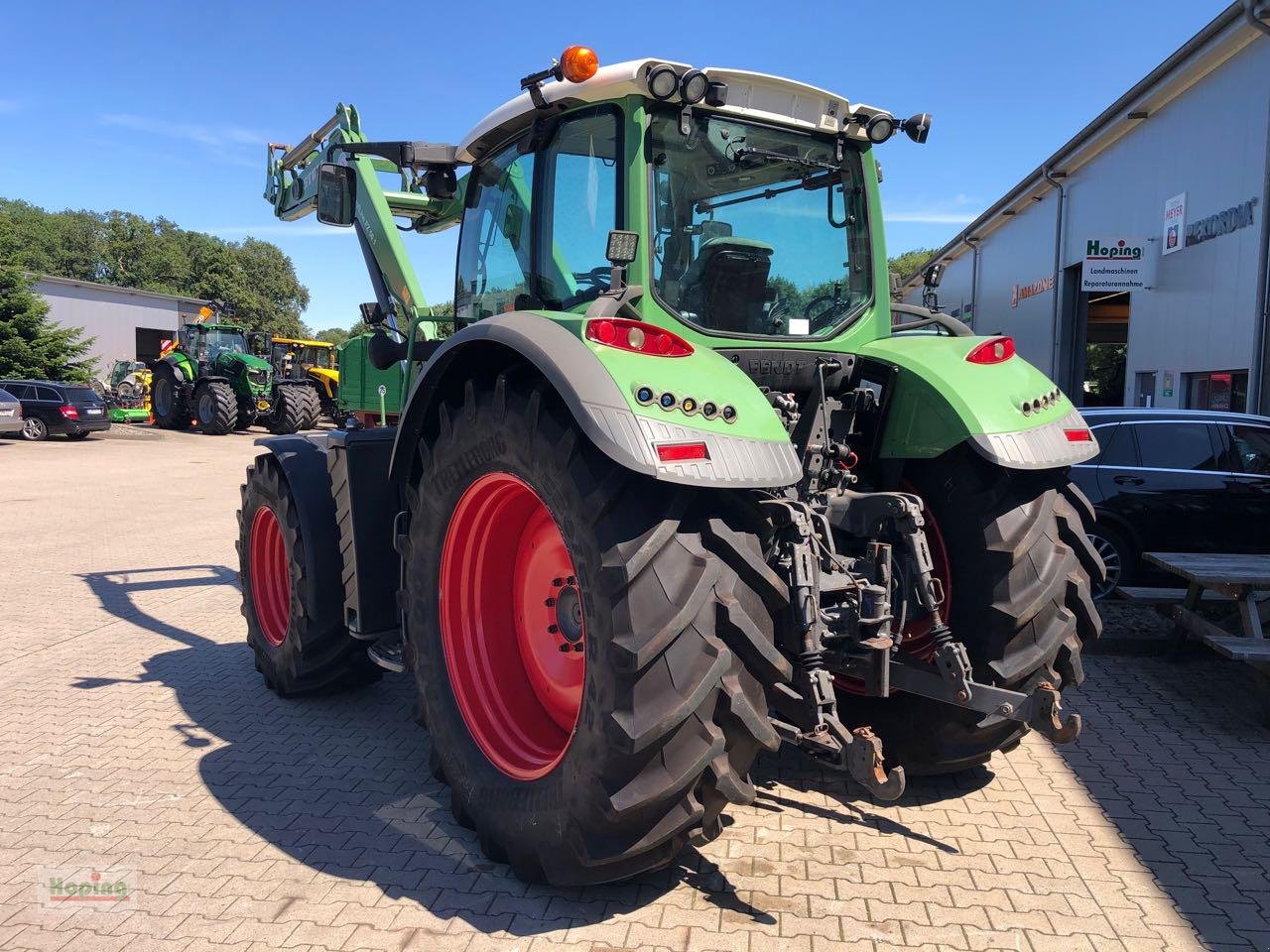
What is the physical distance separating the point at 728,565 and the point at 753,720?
0.45 m

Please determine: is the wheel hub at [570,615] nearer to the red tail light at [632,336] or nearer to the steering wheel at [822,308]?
the red tail light at [632,336]

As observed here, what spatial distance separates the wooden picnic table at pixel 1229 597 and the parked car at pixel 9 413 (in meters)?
23.3

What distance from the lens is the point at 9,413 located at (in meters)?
20.9

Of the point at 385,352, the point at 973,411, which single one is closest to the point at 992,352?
the point at 973,411

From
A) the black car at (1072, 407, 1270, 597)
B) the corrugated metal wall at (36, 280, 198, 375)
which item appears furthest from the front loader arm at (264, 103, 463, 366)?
the corrugated metal wall at (36, 280, 198, 375)

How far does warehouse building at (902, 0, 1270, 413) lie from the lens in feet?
39.9

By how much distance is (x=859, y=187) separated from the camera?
3.88m

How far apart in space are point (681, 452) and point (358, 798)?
7.22 ft

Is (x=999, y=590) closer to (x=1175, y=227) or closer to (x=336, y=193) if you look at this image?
(x=336, y=193)

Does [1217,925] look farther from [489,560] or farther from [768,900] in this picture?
[489,560]

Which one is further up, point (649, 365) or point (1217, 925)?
point (649, 365)

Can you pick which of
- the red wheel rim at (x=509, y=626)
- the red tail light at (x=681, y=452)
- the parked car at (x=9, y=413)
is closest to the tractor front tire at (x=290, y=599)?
the red wheel rim at (x=509, y=626)

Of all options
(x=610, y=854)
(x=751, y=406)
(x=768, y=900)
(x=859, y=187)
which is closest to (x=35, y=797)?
(x=610, y=854)

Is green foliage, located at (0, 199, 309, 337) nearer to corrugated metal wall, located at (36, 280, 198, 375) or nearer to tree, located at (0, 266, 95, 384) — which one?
corrugated metal wall, located at (36, 280, 198, 375)
